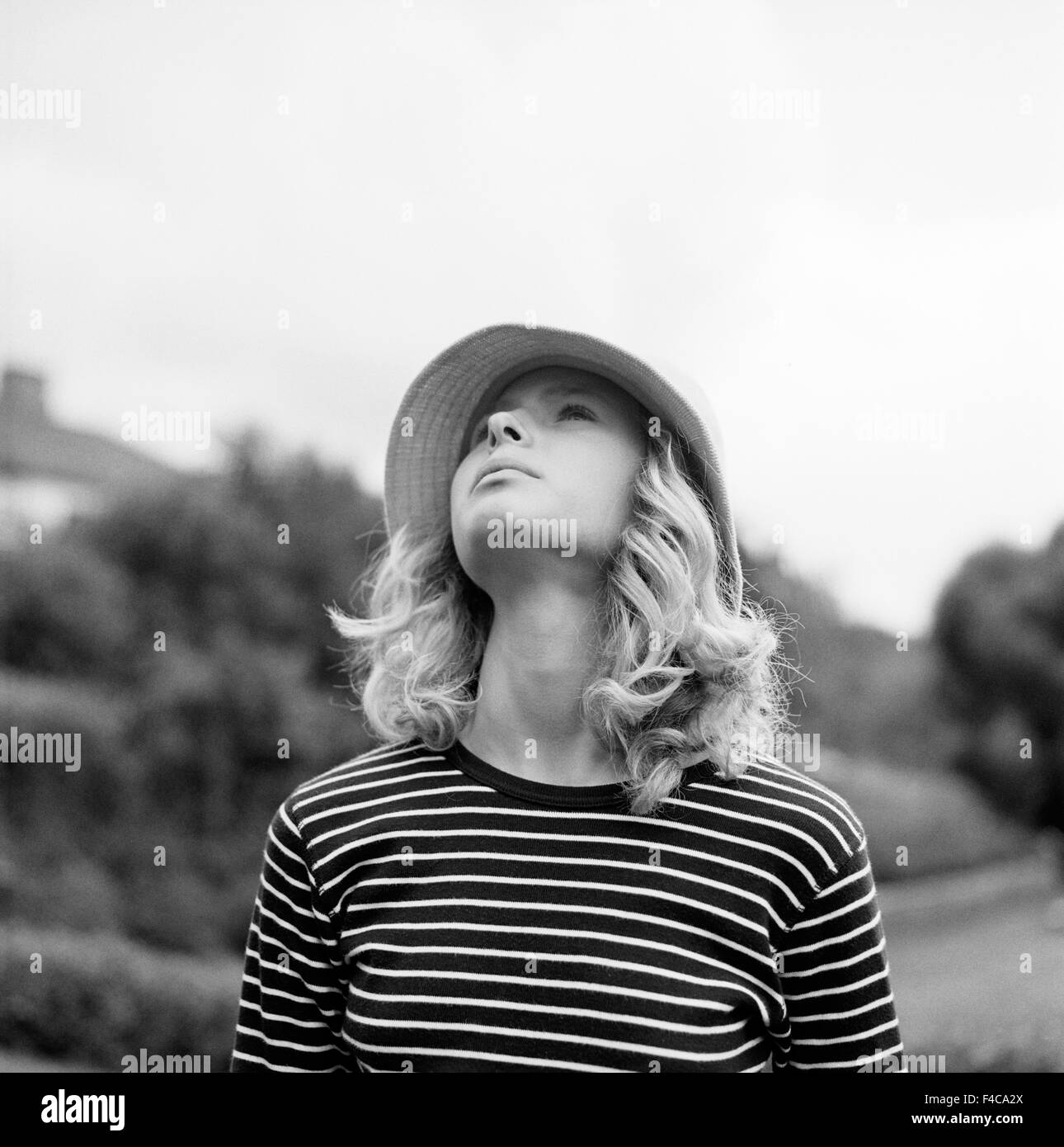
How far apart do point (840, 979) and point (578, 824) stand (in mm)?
330

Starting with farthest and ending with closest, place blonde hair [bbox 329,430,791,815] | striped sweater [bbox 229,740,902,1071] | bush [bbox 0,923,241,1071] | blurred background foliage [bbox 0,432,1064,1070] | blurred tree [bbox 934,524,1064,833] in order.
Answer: blurred tree [bbox 934,524,1064,833] < blurred background foliage [bbox 0,432,1064,1070] < bush [bbox 0,923,241,1071] < blonde hair [bbox 329,430,791,815] < striped sweater [bbox 229,740,902,1071]

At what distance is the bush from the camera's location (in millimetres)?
3795

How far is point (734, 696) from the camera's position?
1237 millimetres

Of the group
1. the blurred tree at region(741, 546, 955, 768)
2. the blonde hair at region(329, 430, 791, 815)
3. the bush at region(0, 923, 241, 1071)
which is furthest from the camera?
the blurred tree at region(741, 546, 955, 768)

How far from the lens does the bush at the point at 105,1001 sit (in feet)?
12.5

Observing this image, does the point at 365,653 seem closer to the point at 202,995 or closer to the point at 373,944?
the point at 373,944

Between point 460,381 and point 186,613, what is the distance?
379 cm

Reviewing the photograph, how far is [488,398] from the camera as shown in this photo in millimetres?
1395

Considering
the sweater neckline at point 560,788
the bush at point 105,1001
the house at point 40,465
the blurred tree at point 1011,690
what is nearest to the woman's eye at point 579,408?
the sweater neckline at point 560,788

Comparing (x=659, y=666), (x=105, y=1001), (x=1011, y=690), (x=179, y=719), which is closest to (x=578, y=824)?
(x=659, y=666)

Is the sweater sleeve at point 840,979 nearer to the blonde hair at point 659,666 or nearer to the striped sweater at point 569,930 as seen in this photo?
the striped sweater at point 569,930

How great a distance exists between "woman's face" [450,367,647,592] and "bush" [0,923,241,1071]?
346 centimetres

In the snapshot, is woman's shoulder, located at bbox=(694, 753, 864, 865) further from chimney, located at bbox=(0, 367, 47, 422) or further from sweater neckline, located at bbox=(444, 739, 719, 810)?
chimney, located at bbox=(0, 367, 47, 422)

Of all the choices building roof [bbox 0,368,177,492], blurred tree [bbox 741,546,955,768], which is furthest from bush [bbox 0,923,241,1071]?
blurred tree [bbox 741,546,955,768]
